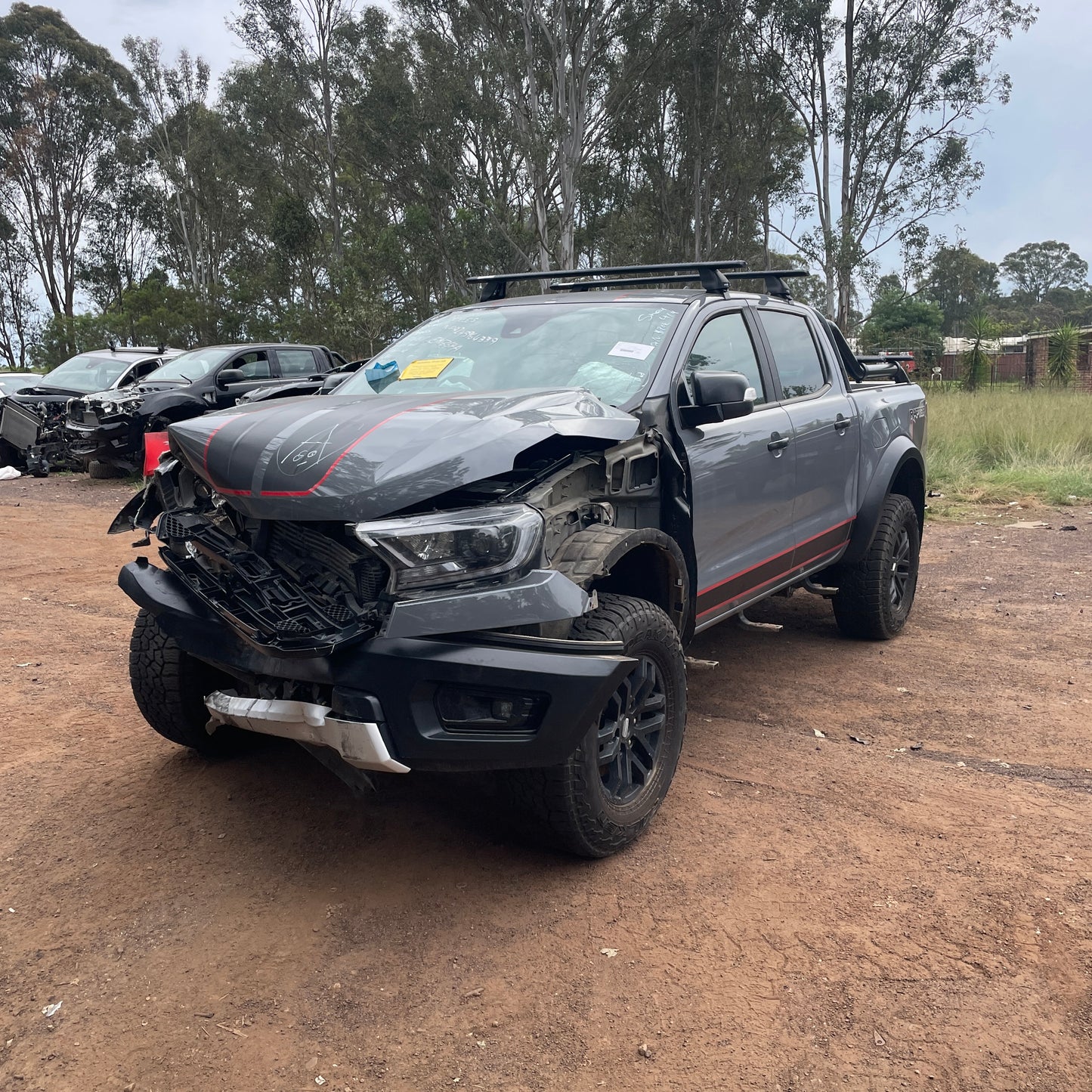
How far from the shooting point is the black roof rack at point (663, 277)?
434cm

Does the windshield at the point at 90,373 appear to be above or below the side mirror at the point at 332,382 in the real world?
above

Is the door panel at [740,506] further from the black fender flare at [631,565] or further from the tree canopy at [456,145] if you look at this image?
the tree canopy at [456,145]

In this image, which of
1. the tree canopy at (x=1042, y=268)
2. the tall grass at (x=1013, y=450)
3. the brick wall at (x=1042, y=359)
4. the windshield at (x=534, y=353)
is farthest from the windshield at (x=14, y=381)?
the tree canopy at (x=1042, y=268)

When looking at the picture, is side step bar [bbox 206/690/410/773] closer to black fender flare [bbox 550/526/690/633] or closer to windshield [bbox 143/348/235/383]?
black fender flare [bbox 550/526/690/633]

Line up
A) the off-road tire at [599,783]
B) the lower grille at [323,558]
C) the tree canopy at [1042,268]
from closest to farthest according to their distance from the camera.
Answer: the lower grille at [323,558]
the off-road tire at [599,783]
the tree canopy at [1042,268]

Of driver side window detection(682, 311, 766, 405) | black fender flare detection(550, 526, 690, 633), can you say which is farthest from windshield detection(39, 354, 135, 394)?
black fender flare detection(550, 526, 690, 633)

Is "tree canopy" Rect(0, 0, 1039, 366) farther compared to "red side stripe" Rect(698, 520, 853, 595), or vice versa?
"tree canopy" Rect(0, 0, 1039, 366)

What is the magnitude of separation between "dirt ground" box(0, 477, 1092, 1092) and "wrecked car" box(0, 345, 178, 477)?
9.62 metres

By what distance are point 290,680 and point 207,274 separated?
39757 millimetres

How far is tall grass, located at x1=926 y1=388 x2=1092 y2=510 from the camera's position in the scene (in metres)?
11.7

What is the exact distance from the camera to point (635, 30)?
79.4ft

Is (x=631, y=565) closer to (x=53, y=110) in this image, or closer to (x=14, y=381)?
(x=14, y=381)

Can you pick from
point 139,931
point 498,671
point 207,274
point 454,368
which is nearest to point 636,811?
point 498,671

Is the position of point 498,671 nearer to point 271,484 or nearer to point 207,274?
point 271,484
